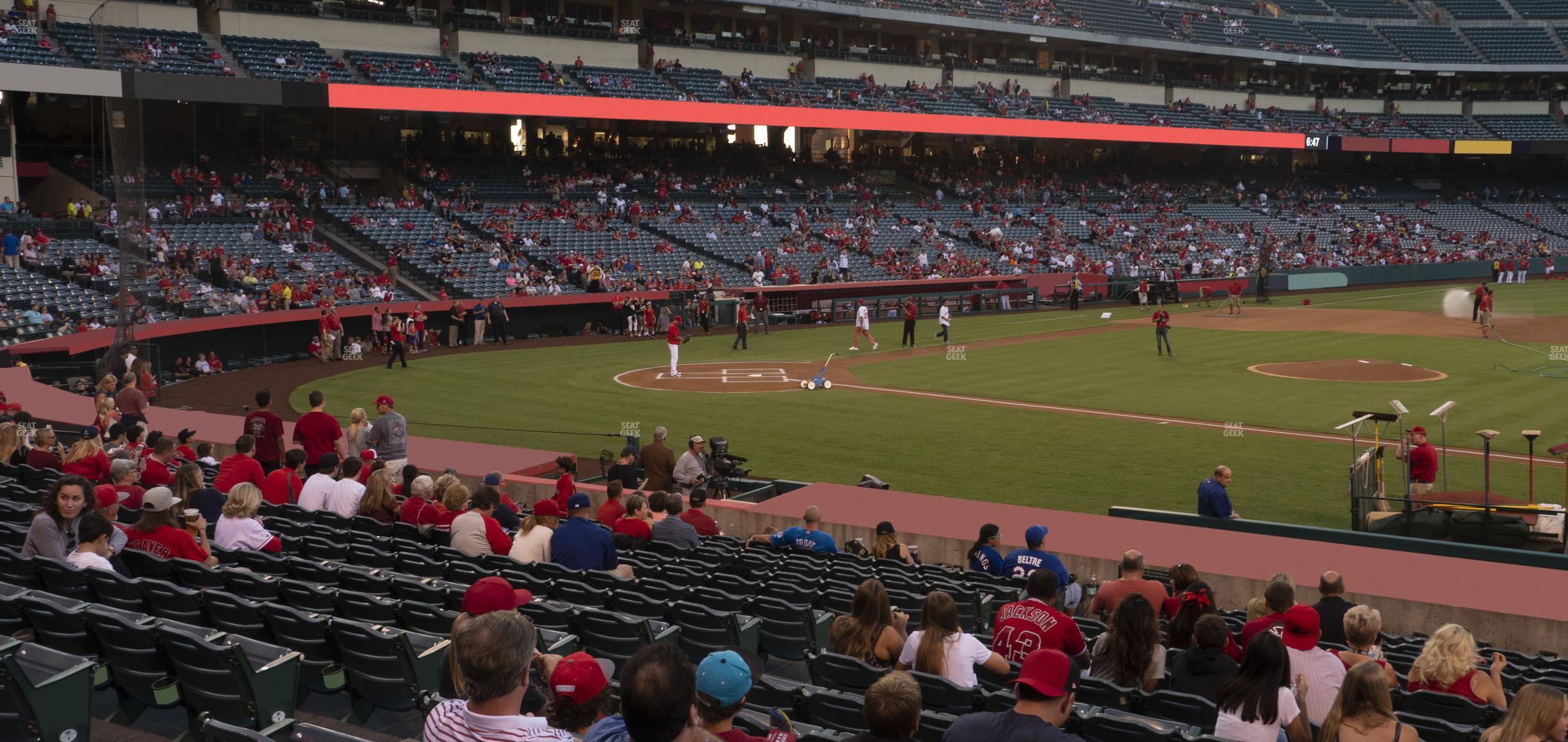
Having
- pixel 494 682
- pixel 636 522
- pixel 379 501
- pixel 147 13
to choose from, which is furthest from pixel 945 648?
pixel 147 13

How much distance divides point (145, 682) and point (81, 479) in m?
2.75

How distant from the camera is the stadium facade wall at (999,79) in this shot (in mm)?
72125

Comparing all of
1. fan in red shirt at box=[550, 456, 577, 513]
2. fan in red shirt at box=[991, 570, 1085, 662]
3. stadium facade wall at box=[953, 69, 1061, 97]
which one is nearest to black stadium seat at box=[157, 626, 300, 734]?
fan in red shirt at box=[991, 570, 1085, 662]

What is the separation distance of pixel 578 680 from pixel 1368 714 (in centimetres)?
383

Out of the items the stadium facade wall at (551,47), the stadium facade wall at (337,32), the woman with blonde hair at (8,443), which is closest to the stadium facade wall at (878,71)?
the stadium facade wall at (551,47)

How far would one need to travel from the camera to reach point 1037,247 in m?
60.8

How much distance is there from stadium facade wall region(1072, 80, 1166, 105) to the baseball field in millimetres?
37300

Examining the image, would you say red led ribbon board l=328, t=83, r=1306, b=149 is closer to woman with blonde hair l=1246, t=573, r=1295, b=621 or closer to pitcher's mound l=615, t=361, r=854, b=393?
pitcher's mound l=615, t=361, r=854, b=393

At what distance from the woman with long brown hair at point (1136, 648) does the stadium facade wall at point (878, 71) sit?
60.3m

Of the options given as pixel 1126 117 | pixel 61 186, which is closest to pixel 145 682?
pixel 61 186

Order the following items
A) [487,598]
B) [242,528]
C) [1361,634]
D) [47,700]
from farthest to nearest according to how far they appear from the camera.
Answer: [242,528], [1361,634], [487,598], [47,700]

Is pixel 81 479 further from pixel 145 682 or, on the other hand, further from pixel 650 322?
pixel 650 322

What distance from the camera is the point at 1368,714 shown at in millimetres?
5812

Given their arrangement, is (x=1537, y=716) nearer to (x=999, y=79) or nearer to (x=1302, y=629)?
(x=1302, y=629)
